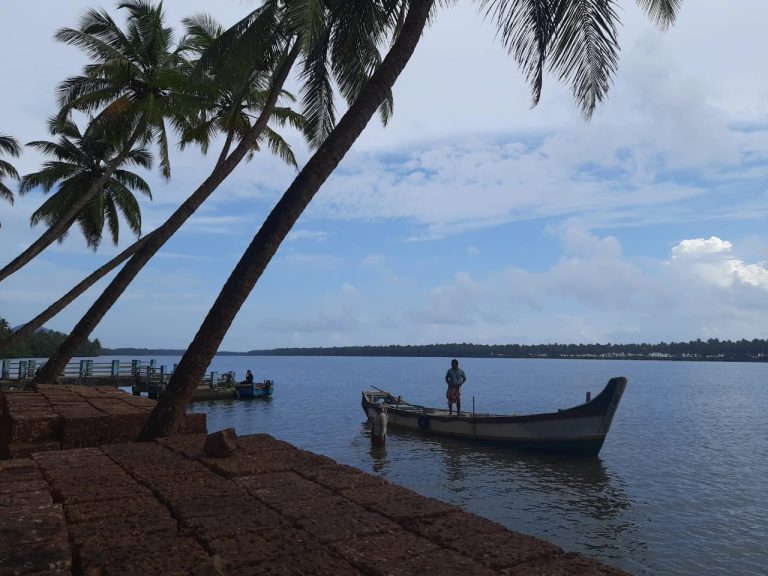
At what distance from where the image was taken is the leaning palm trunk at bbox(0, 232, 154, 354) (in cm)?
1750

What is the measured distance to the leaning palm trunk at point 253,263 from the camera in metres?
7.55

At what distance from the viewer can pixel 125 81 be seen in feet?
60.1

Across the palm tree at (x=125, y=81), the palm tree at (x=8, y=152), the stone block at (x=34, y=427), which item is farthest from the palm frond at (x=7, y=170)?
the stone block at (x=34, y=427)

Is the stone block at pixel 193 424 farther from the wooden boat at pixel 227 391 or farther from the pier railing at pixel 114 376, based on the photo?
the wooden boat at pixel 227 391

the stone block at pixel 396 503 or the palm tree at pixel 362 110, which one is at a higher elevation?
the palm tree at pixel 362 110

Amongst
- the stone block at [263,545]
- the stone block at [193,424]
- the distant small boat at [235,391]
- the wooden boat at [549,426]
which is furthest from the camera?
the distant small boat at [235,391]

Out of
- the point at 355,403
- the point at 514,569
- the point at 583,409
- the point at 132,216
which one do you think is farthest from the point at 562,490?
the point at 355,403

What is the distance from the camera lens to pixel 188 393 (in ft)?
25.1

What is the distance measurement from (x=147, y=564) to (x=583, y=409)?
76.9ft

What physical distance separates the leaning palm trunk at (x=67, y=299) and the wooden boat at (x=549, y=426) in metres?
16.5

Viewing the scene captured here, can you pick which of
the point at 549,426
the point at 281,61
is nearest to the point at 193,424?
the point at 281,61

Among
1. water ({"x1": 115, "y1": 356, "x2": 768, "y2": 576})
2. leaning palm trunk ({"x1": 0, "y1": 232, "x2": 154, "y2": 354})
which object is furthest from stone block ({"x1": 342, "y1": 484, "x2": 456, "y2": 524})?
leaning palm trunk ({"x1": 0, "y1": 232, "x2": 154, "y2": 354})

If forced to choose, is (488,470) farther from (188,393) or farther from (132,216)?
(132,216)

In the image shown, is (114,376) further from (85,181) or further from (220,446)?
(220,446)
